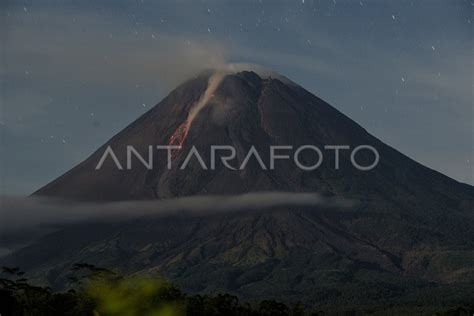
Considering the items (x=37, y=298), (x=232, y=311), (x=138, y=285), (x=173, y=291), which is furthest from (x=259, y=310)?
(x=138, y=285)

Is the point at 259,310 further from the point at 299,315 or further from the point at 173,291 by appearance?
the point at 173,291

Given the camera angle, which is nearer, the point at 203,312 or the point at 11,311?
the point at 11,311

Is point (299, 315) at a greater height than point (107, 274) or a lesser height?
lesser

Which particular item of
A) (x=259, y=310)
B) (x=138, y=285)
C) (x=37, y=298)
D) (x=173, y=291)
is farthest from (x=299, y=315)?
(x=138, y=285)

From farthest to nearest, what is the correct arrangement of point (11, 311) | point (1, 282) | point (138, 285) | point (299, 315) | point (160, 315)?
point (299, 315) → point (1, 282) → point (11, 311) → point (138, 285) → point (160, 315)

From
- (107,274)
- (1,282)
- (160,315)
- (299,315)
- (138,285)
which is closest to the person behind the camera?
(160,315)

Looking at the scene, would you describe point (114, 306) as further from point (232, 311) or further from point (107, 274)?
point (232, 311)
